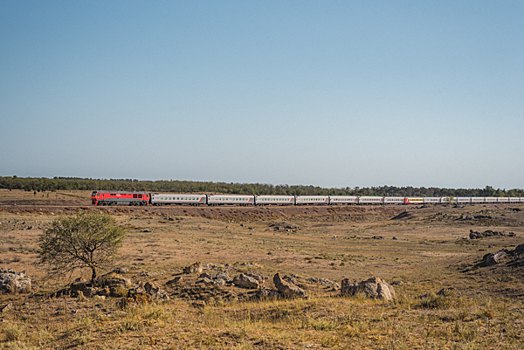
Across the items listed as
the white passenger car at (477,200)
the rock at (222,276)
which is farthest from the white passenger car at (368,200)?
the rock at (222,276)

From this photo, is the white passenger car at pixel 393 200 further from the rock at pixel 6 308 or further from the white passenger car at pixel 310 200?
the rock at pixel 6 308

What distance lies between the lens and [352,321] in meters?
12.1

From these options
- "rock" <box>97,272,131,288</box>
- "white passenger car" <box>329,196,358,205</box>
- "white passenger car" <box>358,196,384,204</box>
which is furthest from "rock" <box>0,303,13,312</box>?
"white passenger car" <box>358,196,384,204</box>

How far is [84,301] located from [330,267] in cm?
1803

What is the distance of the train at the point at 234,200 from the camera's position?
7563 centimetres

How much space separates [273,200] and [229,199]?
44.3ft

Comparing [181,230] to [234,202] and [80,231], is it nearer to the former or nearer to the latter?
[80,231]

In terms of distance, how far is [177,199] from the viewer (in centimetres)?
8206

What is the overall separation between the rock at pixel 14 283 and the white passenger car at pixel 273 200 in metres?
74.8

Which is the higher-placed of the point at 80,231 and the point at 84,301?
the point at 80,231

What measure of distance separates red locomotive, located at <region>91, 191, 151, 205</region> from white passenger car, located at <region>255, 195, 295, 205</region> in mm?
28442

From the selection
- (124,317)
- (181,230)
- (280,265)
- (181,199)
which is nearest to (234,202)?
(181,199)

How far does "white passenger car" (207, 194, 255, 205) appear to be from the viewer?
86.2m

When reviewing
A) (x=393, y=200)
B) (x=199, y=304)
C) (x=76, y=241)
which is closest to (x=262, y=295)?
(x=199, y=304)
